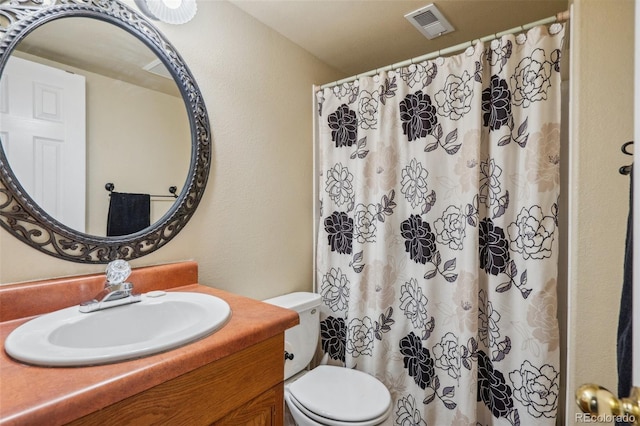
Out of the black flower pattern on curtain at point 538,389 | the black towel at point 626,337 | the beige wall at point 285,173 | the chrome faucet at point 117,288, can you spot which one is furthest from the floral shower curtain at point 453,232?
the chrome faucet at point 117,288

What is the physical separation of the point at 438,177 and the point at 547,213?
47 cm

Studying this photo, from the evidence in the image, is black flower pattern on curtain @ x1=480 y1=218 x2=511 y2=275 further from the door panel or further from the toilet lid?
the door panel

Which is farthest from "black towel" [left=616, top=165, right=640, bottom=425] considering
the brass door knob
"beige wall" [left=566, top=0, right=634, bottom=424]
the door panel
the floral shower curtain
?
the door panel

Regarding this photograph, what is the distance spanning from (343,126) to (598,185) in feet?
4.04

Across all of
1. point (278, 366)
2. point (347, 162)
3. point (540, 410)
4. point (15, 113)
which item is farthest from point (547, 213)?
point (15, 113)

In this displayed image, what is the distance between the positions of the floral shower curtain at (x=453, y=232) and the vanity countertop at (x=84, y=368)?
0.87 meters

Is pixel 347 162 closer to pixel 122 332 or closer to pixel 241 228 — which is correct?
pixel 241 228

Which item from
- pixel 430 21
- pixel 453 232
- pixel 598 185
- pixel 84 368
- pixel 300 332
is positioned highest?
pixel 430 21

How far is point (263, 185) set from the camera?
5.64 feet

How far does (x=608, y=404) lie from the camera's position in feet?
1.53

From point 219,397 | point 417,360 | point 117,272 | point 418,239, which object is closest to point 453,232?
point 418,239

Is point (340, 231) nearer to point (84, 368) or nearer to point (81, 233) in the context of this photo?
point (81, 233)

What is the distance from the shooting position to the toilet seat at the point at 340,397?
48.8 inches

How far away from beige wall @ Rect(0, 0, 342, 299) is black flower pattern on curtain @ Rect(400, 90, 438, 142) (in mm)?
657
